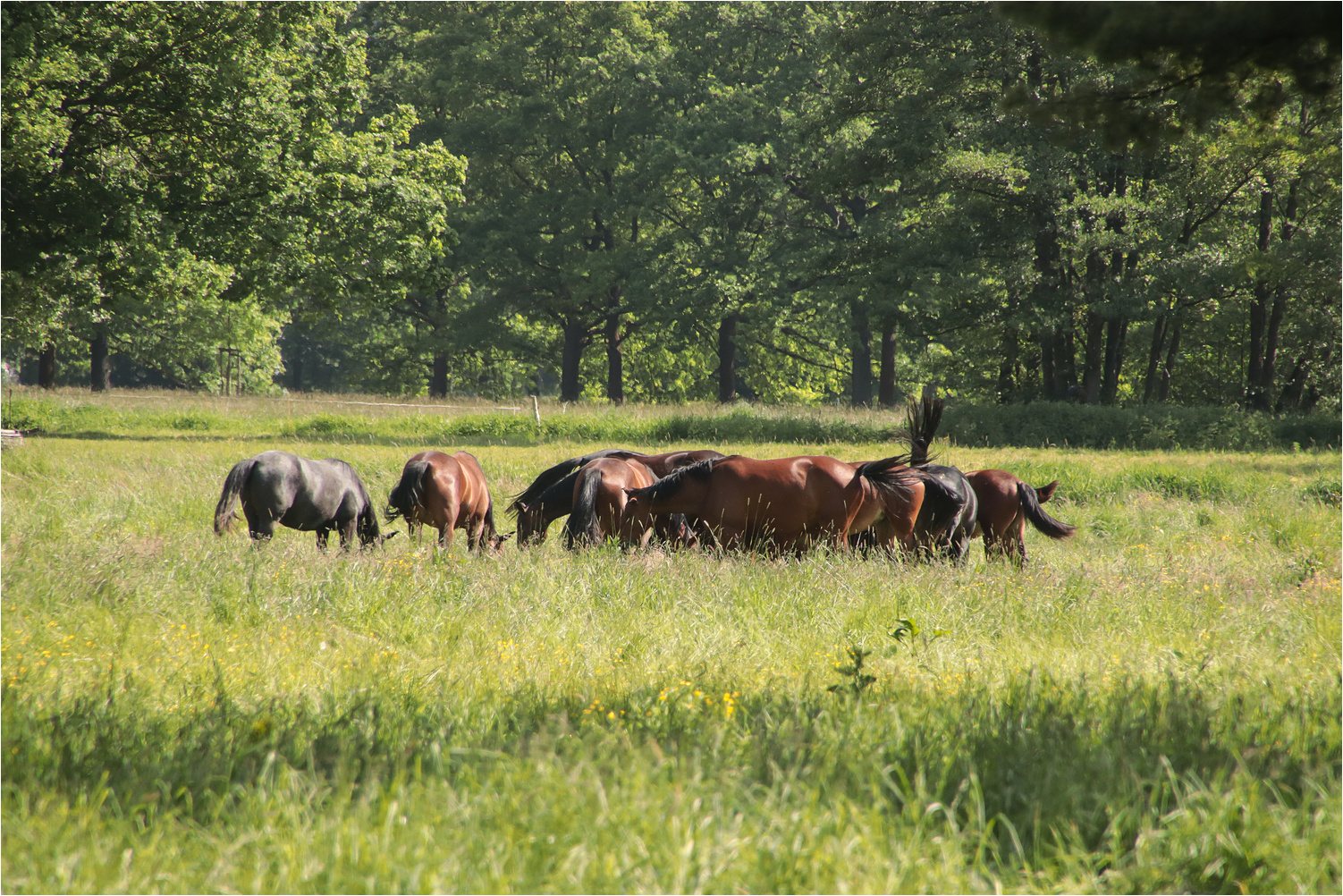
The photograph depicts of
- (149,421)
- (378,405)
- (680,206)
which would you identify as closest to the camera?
(149,421)

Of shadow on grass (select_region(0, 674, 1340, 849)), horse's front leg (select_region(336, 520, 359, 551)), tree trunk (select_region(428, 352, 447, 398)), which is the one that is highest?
tree trunk (select_region(428, 352, 447, 398))

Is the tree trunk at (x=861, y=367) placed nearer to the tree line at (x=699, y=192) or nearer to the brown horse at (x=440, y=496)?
the tree line at (x=699, y=192)

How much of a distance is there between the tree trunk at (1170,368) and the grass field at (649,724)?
87.7 ft

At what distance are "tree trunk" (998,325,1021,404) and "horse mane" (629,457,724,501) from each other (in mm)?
24675

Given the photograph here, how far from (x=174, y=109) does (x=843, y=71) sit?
26.1 m

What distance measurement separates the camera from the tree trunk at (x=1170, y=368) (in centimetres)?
3167

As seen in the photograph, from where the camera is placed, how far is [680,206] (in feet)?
165

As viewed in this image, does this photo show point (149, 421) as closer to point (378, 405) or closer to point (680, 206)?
point (378, 405)

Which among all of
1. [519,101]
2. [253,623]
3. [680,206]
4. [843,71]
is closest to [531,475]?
[253,623]

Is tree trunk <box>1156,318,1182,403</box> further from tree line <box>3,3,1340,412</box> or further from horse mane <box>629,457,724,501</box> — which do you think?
horse mane <box>629,457,724,501</box>

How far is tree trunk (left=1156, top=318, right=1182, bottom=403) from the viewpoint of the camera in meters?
31.7

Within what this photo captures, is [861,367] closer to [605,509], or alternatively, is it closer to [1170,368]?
[1170,368]

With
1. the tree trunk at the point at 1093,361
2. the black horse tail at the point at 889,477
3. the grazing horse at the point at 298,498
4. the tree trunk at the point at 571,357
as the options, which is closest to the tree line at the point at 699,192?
the tree trunk at the point at 1093,361

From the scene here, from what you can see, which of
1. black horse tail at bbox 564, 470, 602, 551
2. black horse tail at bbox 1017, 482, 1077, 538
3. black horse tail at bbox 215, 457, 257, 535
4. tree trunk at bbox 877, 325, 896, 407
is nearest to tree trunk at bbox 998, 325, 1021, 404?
tree trunk at bbox 877, 325, 896, 407
